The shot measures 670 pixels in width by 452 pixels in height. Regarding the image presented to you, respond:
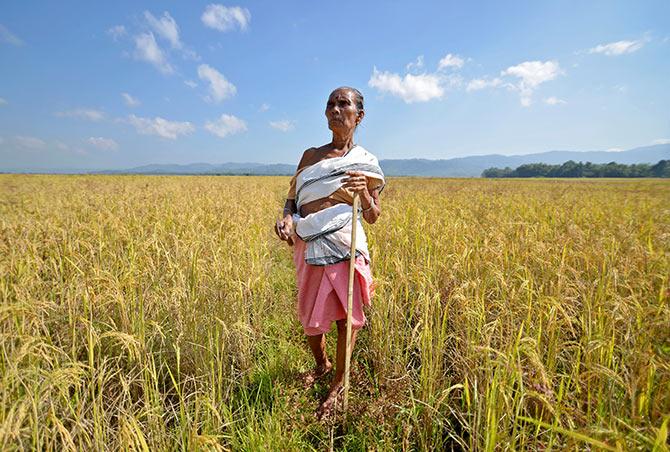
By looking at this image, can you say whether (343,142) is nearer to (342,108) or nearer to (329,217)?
(342,108)

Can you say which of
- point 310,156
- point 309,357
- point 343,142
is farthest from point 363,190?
point 309,357

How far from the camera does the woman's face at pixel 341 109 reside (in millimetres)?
1919

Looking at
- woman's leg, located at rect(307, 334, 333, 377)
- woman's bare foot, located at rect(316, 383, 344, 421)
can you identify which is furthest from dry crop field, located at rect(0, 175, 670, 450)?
woman's leg, located at rect(307, 334, 333, 377)

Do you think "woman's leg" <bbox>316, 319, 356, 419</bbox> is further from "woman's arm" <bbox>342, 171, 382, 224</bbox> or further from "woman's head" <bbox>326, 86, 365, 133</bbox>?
"woman's head" <bbox>326, 86, 365, 133</bbox>

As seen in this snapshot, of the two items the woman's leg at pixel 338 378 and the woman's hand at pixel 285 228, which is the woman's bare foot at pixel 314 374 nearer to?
the woman's leg at pixel 338 378

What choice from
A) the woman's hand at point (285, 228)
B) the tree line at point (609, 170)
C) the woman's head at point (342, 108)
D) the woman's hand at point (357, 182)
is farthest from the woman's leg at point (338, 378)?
the tree line at point (609, 170)

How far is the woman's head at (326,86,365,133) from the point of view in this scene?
6.30 ft

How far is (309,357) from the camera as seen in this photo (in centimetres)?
254

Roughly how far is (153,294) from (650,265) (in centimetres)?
427

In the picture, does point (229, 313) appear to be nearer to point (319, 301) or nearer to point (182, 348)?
point (182, 348)

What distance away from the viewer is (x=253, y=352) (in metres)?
2.40

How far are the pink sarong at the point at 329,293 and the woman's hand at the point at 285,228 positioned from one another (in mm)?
250

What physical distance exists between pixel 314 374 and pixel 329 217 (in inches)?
48.1

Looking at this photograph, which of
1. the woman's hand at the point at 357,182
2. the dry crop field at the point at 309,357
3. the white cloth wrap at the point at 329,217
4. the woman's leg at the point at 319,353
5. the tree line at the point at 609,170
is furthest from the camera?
the tree line at the point at 609,170
